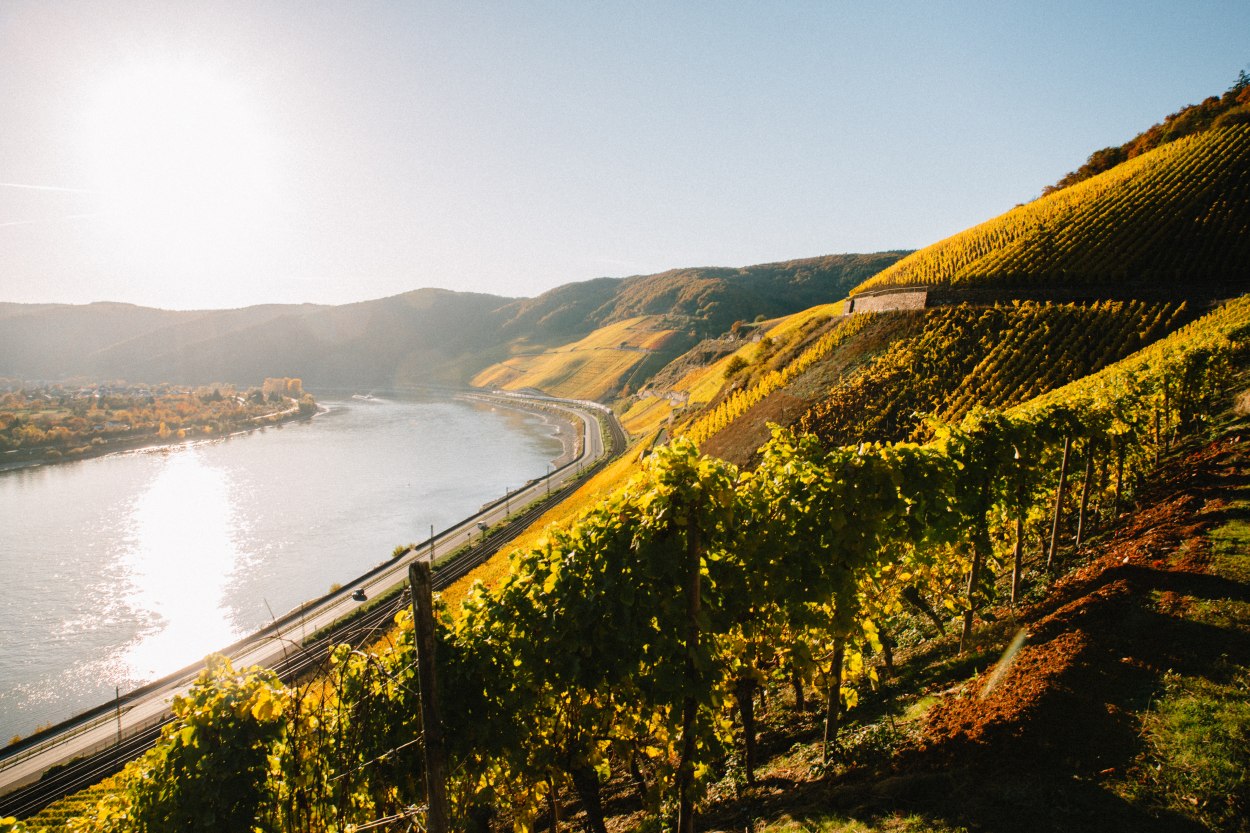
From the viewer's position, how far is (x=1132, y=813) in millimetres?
4828

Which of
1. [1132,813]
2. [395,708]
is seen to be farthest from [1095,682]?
[395,708]

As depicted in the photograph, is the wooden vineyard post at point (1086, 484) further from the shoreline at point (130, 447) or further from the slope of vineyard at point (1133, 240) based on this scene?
the shoreline at point (130, 447)

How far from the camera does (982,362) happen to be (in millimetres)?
36500

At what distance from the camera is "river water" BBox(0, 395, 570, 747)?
122 ft

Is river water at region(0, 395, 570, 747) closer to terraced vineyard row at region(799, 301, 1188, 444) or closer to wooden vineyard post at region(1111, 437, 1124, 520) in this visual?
wooden vineyard post at region(1111, 437, 1124, 520)

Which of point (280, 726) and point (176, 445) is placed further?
point (176, 445)

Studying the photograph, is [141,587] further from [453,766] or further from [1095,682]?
[1095,682]

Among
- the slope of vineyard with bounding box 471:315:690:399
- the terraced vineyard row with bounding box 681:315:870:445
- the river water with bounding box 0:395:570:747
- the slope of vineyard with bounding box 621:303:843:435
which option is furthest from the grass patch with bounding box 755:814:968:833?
the slope of vineyard with bounding box 471:315:690:399

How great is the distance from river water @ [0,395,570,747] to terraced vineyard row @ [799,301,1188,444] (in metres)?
35.2

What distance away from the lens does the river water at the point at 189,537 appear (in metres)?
37.2

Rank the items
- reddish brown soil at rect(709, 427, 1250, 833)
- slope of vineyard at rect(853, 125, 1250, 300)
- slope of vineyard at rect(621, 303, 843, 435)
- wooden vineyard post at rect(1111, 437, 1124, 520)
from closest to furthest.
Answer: reddish brown soil at rect(709, 427, 1250, 833), wooden vineyard post at rect(1111, 437, 1124, 520), slope of vineyard at rect(853, 125, 1250, 300), slope of vineyard at rect(621, 303, 843, 435)

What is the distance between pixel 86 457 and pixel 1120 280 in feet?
464

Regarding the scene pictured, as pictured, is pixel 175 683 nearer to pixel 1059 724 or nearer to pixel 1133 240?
pixel 1059 724

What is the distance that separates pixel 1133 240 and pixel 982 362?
18.3 metres
